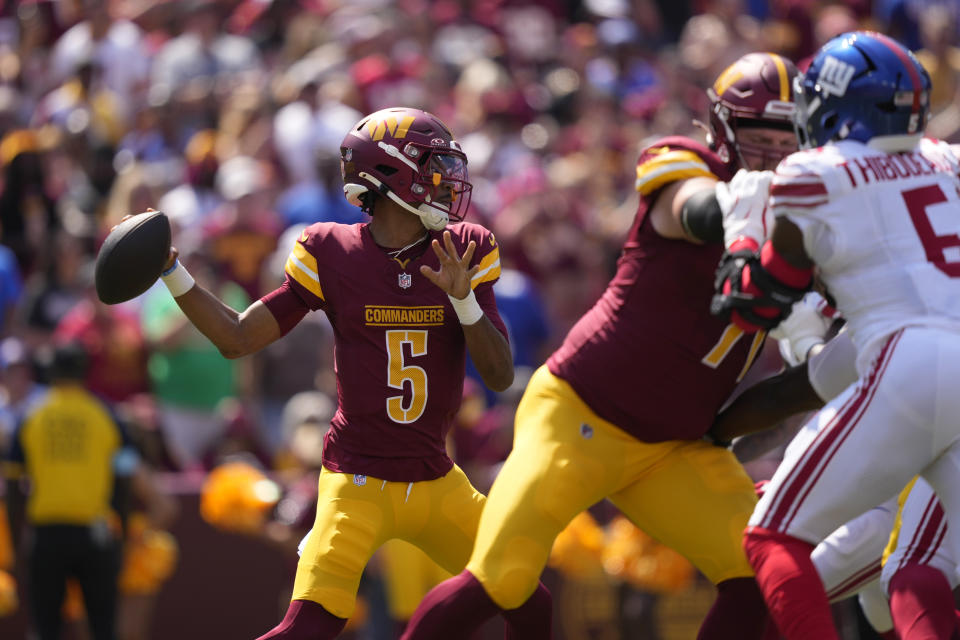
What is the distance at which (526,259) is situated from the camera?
399 inches

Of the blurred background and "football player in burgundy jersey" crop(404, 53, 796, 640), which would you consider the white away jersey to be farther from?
the blurred background

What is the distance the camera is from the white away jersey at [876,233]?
415 cm

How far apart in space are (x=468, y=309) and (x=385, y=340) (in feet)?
1.02

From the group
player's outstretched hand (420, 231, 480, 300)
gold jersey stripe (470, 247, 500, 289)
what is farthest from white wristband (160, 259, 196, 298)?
gold jersey stripe (470, 247, 500, 289)

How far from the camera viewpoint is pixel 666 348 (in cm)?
489

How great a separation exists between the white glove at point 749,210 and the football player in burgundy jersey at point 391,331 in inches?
29.9

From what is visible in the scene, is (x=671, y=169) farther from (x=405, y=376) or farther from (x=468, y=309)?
(x=405, y=376)

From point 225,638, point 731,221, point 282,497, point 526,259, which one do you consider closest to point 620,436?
point 731,221

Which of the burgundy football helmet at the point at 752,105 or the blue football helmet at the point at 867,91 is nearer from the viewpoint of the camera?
the blue football helmet at the point at 867,91

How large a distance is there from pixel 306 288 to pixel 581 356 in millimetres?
889

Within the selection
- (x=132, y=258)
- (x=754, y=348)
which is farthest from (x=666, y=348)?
(x=132, y=258)

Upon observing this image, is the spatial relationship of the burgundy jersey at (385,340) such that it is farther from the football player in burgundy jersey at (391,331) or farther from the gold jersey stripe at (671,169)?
the gold jersey stripe at (671,169)

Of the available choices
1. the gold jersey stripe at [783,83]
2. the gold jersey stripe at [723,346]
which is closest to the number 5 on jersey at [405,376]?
the gold jersey stripe at [723,346]

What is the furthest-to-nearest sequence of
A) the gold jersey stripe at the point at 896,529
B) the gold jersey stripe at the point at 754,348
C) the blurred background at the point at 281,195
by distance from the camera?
the blurred background at the point at 281,195
the gold jersey stripe at the point at 754,348
the gold jersey stripe at the point at 896,529
